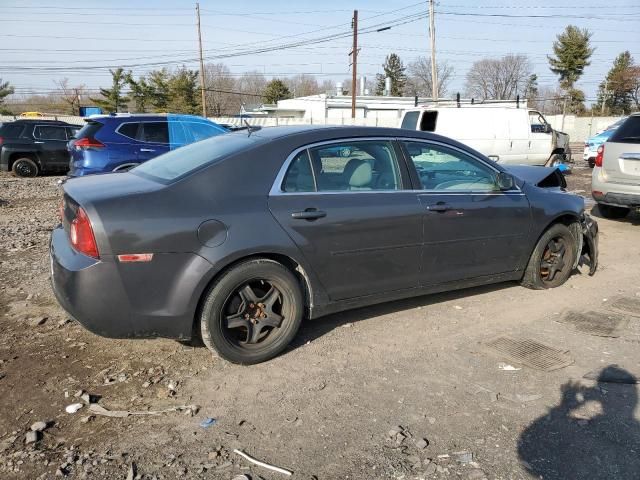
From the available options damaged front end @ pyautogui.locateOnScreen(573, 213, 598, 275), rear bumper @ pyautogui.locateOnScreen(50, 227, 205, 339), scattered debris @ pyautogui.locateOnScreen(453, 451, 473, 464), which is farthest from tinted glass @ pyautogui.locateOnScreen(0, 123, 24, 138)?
scattered debris @ pyautogui.locateOnScreen(453, 451, 473, 464)

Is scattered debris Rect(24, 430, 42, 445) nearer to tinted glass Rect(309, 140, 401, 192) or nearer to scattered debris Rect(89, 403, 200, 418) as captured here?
scattered debris Rect(89, 403, 200, 418)

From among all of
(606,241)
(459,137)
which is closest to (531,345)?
(606,241)

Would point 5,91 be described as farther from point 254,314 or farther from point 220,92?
point 254,314

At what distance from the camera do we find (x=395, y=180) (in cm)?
416

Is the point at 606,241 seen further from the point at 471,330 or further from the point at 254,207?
the point at 254,207

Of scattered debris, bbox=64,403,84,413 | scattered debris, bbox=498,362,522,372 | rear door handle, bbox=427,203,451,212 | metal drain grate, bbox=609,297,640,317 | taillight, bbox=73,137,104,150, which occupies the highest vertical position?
taillight, bbox=73,137,104,150

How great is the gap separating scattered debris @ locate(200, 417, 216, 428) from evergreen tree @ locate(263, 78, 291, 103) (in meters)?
65.3

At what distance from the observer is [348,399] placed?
3248 millimetres

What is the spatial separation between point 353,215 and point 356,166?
476 millimetres

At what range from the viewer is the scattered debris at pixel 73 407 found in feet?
9.99

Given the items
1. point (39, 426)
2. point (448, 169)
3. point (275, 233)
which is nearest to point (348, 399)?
point (275, 233)

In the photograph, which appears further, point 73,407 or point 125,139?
point 125,139

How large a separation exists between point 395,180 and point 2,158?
14076mm

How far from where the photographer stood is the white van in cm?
1427
